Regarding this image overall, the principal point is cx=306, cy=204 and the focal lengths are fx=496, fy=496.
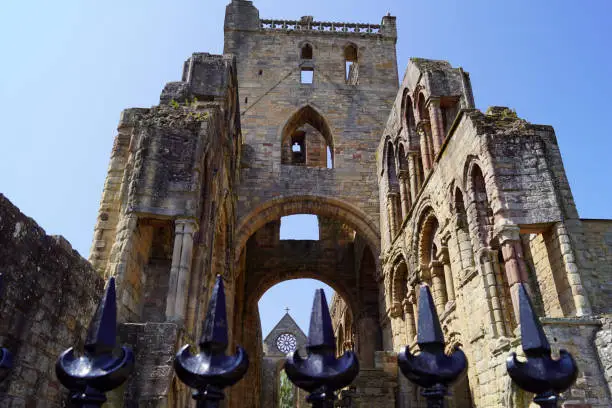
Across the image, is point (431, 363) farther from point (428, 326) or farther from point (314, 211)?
point (314, 211)

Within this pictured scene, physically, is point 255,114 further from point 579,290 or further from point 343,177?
point 579,290

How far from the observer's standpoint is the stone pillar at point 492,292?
7.30 metres

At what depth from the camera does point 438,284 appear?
10562 millimetres

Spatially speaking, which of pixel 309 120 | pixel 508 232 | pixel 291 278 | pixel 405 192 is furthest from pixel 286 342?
pixel 508 232

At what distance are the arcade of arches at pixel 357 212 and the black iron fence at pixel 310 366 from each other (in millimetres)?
5048

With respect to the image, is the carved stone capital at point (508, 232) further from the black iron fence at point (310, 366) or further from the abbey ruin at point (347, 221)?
the black iron fence at point (310, 366)

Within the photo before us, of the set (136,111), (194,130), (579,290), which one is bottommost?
(579,290)

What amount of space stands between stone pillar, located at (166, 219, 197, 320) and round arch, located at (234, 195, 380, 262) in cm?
697

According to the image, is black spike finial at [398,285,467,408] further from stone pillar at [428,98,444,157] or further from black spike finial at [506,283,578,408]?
stone pillar at [428,98,444,157]

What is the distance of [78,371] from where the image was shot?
138 cm

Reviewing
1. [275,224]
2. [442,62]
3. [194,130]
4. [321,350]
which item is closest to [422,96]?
[442,62]

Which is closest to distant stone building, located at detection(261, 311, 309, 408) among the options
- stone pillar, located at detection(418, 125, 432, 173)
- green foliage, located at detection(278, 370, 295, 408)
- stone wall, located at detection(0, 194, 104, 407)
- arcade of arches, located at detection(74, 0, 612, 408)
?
green foliage, located at detection(278, 370, 295, 408)

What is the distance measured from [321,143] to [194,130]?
13.6m

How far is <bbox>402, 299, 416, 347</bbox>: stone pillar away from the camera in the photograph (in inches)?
481
